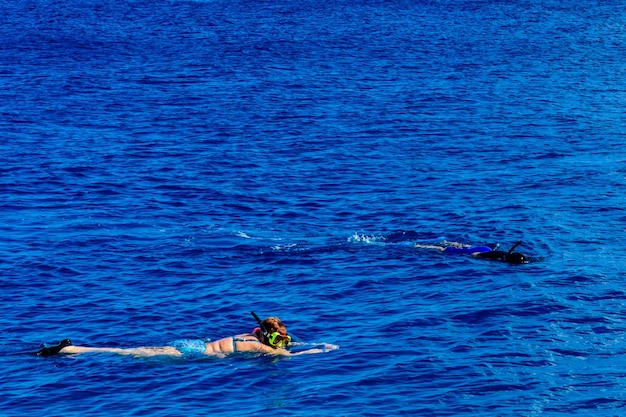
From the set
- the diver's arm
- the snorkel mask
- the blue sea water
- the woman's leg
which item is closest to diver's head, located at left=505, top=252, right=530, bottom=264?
the blue sea water

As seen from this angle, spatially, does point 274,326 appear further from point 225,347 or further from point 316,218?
point 316,218

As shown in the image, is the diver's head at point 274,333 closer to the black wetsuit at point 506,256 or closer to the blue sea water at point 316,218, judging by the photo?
the blue sea water at point 316,218

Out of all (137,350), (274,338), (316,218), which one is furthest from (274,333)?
(316,218)

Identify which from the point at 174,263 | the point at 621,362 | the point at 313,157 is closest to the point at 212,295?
the point at 174,263

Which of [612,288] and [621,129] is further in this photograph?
[621,129]

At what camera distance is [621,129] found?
170ft

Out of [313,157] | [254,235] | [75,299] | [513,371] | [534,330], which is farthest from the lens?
[313,157]

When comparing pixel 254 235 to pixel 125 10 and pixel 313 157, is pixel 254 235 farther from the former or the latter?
pixel 125 10

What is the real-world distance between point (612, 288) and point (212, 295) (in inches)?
495

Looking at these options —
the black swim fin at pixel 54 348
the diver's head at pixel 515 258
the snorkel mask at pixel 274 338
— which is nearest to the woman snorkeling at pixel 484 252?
the diver's head at pixel 515 258

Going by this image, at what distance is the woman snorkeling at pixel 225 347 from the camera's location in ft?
84.8

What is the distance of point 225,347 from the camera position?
1029 inches

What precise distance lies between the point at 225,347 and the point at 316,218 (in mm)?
13284

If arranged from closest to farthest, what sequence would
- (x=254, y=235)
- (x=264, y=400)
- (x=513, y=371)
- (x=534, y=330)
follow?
(x=264, y=400) < (x=513, y=371) < (x=534, y=330) < (x=254, y=235)
